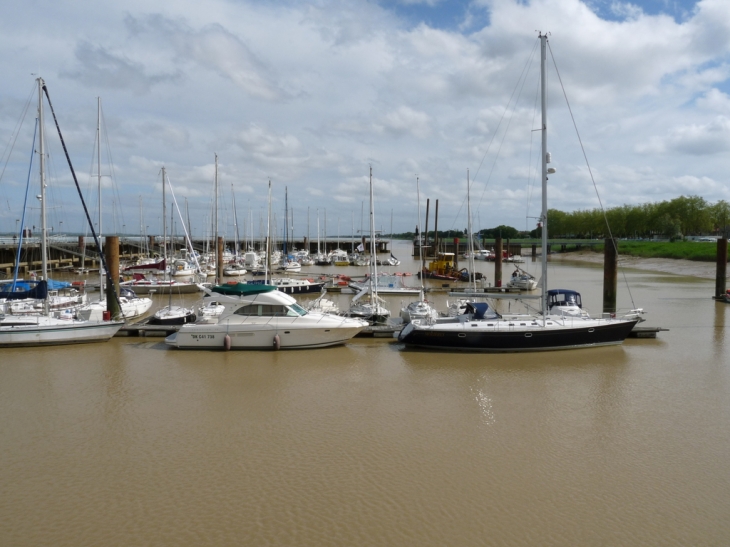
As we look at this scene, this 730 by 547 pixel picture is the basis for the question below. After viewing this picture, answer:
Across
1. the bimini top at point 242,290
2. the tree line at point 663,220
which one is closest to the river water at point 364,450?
the bimini top at point 242,290

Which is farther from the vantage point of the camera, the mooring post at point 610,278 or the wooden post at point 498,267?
the wooden post at point 498,267

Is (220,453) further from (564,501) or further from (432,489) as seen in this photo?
(564,501)

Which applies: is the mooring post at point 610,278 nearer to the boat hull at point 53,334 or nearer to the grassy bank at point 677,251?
the boat hull at point 53,334

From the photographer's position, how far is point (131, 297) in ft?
101

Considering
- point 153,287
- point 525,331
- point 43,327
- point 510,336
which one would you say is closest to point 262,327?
point 43,327

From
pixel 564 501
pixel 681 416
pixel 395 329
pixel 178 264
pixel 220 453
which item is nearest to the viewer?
pixel 564 501

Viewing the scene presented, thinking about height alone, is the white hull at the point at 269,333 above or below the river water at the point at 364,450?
above

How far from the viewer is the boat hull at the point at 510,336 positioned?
19719 mm

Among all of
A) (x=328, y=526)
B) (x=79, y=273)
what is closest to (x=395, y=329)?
(x=328, y=526)

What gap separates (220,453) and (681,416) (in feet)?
34.9

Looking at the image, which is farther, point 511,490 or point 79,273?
point 79,273

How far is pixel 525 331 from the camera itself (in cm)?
1961

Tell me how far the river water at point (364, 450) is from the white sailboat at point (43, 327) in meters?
1.24

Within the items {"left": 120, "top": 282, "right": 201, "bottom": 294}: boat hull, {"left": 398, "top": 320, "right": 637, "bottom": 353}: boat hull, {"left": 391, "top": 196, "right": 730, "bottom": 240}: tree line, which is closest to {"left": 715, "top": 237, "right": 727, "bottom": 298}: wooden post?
{"left": 398, "top": 320, "right": 637, "bottom": 353}: boat hull
